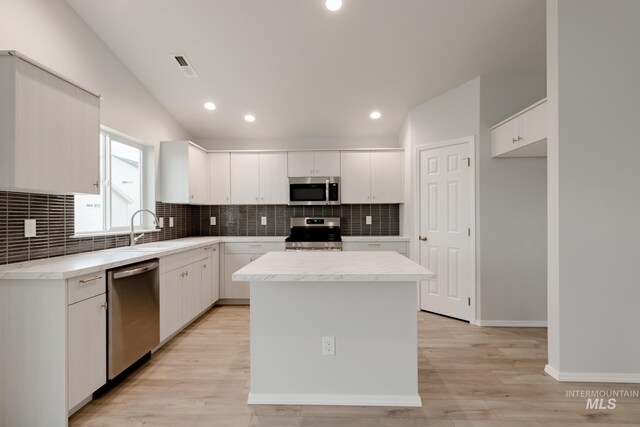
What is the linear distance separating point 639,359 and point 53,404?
12.7ft

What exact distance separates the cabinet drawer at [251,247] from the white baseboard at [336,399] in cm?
257

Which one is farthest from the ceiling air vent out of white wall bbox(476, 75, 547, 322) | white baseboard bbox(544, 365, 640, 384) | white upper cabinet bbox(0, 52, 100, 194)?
white baseboard bbox(544, 365, 640, 384)

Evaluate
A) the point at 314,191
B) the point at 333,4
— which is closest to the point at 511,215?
the point at 314,191

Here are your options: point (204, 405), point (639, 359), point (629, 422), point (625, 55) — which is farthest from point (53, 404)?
point (625, 55)

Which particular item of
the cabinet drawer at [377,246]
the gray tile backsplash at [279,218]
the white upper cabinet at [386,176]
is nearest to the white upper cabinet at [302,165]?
the gray tile backsplash at [279,218]

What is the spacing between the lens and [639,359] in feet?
7.82

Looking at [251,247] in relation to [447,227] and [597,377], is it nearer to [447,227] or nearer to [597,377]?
[447,227]

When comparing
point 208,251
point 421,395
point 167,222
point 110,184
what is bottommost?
point 421,395

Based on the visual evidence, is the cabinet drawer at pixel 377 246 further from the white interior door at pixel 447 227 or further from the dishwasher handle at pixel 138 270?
the dishwasher handle at pixel 138 270

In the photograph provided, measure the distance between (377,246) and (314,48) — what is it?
258 centimetres

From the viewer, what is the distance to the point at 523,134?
9.75 ft

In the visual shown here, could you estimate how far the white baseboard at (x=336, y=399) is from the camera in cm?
208

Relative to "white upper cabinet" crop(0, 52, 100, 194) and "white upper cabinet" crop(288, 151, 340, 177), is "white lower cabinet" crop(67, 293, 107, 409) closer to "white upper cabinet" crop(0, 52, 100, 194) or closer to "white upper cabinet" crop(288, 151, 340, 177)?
"white upper cabinet" crop(0, 52, 100, 194)

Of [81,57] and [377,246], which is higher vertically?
[81,57]
